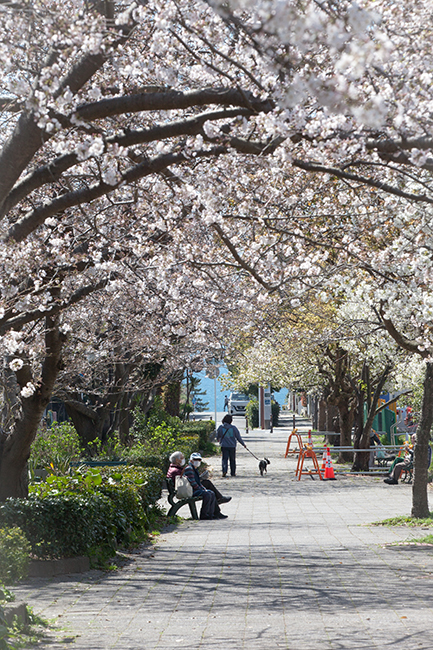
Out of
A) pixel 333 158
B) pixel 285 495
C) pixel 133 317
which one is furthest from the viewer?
pixel 285 495

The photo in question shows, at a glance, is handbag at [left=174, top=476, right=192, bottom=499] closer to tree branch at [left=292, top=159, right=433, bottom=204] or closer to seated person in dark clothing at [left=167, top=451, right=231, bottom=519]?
seated person in dark clothing at [left=167, top=451, right=231, bottom=519]

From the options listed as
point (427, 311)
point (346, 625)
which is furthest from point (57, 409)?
point (346, 625)

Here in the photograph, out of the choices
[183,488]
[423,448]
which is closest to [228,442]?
[183,488]

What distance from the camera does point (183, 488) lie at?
12875 mm

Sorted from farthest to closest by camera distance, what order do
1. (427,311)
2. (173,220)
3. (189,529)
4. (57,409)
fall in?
1. (57,409)
2. (189,529)
3. (427,311)
4. (173,220)

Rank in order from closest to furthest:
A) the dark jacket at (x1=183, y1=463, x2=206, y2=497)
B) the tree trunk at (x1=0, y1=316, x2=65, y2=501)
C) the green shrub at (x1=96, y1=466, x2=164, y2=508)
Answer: the tree trunk at (x1=0, y1=316, x2=65, y2=501), the green shrub at (x1=96, y1=466, x2=164, y2=508), the dark jacket at (x1=183, y1=463, x2=206, y2=497)

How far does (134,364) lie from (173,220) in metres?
10.5

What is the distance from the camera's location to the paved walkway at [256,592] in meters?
5.81

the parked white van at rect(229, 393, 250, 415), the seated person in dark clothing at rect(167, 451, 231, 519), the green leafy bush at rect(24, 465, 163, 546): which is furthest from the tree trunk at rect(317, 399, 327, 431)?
the green leafy bush at rect(24, 465, 163, 546)

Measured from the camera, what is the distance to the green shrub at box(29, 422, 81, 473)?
13531 mm

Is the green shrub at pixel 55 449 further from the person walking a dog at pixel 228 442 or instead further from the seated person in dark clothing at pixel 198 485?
the person walking a dog at pixel 228 442

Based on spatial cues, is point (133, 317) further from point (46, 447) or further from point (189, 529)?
point (189, 529)

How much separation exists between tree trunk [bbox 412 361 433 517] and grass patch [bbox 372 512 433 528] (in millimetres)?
190

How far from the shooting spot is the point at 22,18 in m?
4.86
